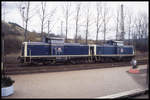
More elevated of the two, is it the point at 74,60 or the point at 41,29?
the point at 41,29

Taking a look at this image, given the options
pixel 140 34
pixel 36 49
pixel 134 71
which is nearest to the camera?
pixel 134 71

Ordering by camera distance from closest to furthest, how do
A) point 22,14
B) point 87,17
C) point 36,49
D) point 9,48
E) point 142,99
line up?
1. point 142,99
2. point 36,49
3. point 22,14
4. point 9,48
5. point 87,17

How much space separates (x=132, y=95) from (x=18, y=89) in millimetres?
5003

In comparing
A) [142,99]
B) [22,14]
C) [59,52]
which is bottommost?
[142,99]

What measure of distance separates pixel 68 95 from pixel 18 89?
2445 mm

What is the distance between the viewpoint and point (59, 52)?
1473cm

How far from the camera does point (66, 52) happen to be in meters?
15.3

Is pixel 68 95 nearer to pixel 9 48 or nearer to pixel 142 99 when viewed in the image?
pixel 142 99

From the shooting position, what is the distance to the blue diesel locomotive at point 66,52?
13500 mm

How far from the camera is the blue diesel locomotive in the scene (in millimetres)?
13500

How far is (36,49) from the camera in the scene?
45.3 ft

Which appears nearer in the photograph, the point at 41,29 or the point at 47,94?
the point at 47,94

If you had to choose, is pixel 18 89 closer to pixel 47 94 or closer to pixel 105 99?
pixel 47 94

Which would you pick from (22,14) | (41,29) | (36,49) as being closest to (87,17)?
(41,29)
